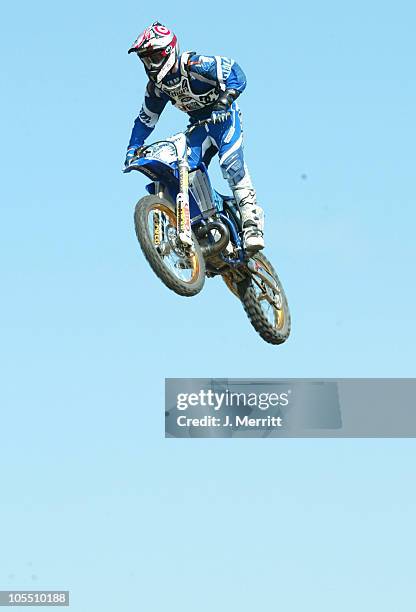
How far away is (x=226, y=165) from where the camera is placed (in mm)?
21469

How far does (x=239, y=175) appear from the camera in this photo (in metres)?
21.6

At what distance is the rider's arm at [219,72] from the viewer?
2103 centimetres

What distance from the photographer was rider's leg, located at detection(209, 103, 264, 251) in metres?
21.5

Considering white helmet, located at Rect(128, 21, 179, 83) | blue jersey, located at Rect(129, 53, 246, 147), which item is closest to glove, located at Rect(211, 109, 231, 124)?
blue jersey, located at Rect(129, 53, 246, 147)

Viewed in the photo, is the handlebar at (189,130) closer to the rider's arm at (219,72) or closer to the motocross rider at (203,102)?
the motocross rider at (203,102)

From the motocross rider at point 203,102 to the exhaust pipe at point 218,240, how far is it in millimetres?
329

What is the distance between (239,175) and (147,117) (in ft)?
5.14

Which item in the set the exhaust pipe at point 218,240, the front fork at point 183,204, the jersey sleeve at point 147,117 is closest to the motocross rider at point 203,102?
the jersey sleeve at point 147,117

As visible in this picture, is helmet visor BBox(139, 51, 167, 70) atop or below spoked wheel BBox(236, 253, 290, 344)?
atop

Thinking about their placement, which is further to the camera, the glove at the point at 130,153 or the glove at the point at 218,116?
the glove at the point at 218,116

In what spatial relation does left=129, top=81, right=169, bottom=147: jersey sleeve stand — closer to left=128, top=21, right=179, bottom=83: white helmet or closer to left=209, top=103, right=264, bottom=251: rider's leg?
left=128, top=21, right=179, bottom=83: white helmet

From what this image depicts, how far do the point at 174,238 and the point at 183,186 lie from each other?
735mm

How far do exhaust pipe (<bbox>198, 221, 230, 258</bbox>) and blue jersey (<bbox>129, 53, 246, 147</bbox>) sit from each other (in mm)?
1553

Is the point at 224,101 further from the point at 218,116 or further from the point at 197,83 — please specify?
the point at 197,83
